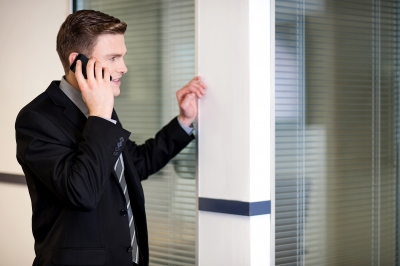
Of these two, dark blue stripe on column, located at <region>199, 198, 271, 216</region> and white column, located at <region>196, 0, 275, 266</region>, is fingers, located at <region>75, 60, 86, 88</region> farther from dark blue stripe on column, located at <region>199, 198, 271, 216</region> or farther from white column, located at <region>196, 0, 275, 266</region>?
dark blue stripe on column, located at <region>199, 198, 271, 216</region>

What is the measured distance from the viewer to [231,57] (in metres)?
3.10

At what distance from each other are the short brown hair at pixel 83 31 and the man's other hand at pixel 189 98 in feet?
2.23

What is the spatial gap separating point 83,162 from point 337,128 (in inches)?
56.5

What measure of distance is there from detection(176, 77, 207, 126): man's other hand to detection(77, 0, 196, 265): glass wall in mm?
162

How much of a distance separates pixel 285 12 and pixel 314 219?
1111 mm

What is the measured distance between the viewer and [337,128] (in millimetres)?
3186

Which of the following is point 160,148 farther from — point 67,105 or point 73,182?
point 73,182

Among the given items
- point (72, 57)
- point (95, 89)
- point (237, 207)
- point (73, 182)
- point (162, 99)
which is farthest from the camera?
point (162, 99)

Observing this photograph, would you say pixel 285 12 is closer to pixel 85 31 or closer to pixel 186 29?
pixel 186 29

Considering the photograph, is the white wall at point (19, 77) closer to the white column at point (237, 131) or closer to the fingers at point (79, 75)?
the white column at point (237, 131)

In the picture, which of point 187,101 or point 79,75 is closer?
point 79,75

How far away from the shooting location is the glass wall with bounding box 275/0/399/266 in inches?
125

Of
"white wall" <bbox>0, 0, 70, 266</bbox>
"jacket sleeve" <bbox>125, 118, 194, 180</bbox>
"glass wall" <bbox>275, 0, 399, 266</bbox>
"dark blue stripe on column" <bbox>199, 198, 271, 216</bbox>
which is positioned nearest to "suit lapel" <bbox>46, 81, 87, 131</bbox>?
"jacket sleeve" <bbox>125, 118, 194, 180</bbox>

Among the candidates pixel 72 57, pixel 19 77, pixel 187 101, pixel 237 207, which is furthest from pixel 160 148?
pixel 19 77
